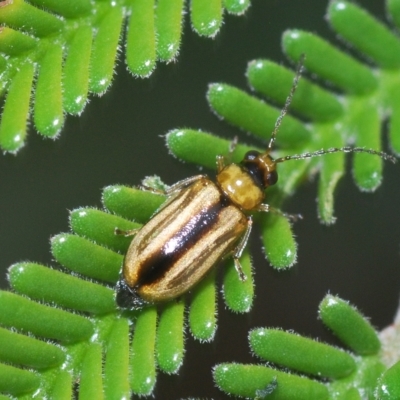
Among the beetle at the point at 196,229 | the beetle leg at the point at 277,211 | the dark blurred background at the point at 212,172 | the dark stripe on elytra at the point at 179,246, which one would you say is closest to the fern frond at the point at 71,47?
the dark blurred background at the point at 212,172

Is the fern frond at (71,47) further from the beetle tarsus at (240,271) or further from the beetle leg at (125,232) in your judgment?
the beetle tarsus at (240,271)

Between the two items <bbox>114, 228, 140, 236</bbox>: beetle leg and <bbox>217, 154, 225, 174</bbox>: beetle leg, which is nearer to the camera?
<bbox>114, 228, 140, 236</bbox>: beetle leg

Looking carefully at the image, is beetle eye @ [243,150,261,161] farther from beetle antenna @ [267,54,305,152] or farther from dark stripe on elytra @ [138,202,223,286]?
dark stripe on elytra @ [138,202,223,286]

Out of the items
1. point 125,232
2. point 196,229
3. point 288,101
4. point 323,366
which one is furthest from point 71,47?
point 323,366

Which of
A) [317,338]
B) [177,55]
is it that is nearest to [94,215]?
[177,55]

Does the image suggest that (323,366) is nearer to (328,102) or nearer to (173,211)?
(173,211)

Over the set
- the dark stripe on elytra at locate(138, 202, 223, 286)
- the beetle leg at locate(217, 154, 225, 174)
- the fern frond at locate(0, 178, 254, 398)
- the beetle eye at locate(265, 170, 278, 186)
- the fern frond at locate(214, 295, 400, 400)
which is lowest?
the fern frond at locate(214, 295, 400, 400)

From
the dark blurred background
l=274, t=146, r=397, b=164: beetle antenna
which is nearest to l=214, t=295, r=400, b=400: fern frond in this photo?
the dark blurred background
